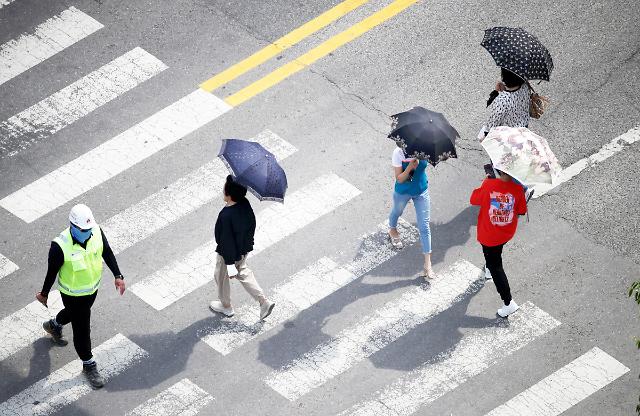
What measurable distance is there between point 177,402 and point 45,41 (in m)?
5.64

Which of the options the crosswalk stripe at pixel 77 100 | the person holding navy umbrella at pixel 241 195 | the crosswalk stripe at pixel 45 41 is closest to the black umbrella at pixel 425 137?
the person holding navy umbrella at pixel 241 195

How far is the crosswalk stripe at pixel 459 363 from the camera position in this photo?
11398mm

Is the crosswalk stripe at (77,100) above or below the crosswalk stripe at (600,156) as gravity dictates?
above

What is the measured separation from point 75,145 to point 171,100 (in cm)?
128

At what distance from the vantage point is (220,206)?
13109 millimetres

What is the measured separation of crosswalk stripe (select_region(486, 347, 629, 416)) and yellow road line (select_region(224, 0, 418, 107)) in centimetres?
501

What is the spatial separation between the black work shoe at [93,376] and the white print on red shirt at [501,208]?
4.04m

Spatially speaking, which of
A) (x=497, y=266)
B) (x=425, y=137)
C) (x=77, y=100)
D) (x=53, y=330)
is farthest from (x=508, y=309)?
(x=77, y=100)

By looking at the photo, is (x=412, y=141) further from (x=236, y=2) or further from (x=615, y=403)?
(x=236, y=2)

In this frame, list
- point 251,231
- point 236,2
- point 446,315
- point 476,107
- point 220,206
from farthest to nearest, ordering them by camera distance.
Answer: point 236,2 → point 476,107 → point 220,206 → point 446,315 → point 251,231

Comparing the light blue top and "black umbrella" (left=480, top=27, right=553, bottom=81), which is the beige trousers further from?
"black umbrella" (left=480, top=27, right=553, bottom=81)

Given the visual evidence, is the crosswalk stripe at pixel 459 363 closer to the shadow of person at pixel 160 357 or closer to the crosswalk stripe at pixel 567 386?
the crosswalk stripe at pixel 567 386

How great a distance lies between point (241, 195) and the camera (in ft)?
36.8

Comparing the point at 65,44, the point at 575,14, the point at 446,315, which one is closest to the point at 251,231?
the point at 446,315
